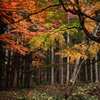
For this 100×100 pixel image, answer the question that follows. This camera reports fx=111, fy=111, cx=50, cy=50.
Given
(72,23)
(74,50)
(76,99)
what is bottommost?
(76,99)

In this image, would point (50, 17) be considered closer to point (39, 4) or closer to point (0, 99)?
point (39, 4)

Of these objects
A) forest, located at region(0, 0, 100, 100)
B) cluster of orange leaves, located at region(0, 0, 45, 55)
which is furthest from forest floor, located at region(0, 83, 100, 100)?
cluster of orange leaves, located at region(0, 0, 45, 55)

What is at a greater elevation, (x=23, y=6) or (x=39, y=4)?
(x=23, y=6)

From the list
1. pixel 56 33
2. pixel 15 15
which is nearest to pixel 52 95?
pixel 15 15

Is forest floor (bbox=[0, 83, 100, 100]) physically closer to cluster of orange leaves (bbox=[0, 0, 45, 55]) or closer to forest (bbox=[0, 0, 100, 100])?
forest (bbox=[0, 0, 100, 100])

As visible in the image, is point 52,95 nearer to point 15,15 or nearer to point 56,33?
point 15,15

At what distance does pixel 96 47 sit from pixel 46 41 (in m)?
1.78

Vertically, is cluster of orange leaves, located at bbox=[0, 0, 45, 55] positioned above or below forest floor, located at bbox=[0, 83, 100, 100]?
above

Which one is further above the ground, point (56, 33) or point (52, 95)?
point (56, 33)

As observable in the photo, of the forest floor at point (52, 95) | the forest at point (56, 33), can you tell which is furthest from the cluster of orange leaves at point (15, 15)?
the forest floor at point (52, 95)

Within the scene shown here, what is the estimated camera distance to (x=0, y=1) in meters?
3.79

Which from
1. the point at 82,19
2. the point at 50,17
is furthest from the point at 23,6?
the point at 82,19

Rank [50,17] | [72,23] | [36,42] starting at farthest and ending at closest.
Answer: [36,42]
[50,17]
[72,23]

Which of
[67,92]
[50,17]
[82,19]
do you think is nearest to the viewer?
[82,19]
